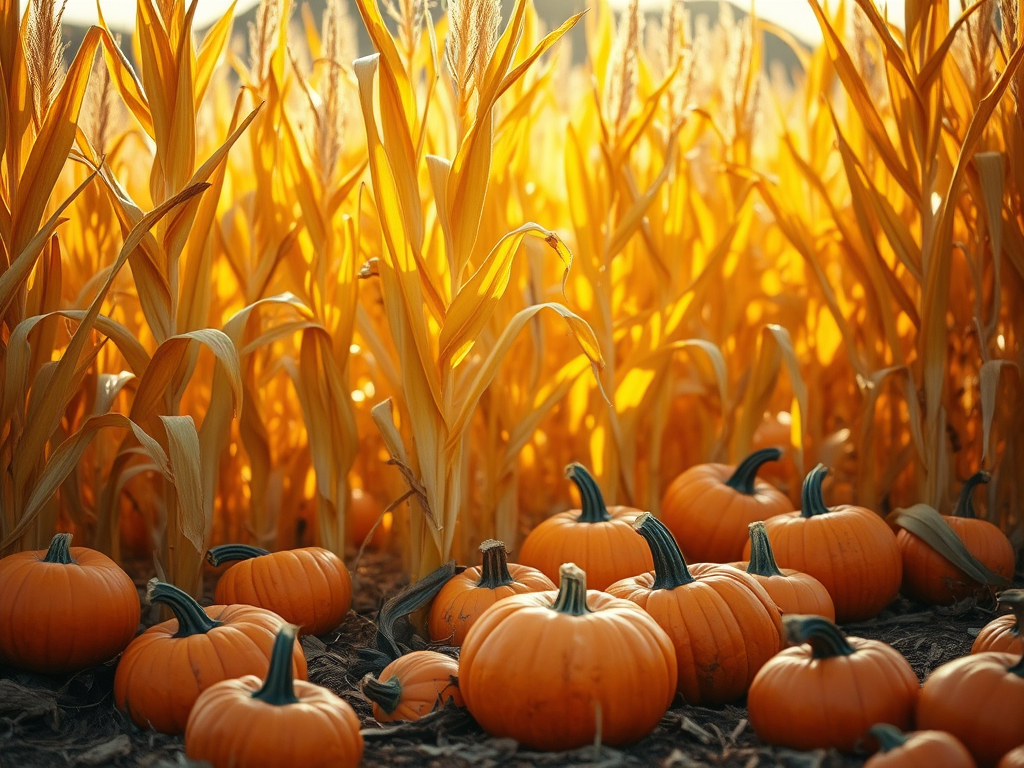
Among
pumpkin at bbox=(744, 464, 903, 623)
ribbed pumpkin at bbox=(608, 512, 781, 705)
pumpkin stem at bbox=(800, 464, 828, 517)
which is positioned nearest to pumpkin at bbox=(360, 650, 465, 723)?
ribbed pumpkin at bbox=(608, 512, 781, 705)

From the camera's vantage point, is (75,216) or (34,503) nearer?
(34,503)

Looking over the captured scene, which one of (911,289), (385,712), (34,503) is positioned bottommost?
(385,712)

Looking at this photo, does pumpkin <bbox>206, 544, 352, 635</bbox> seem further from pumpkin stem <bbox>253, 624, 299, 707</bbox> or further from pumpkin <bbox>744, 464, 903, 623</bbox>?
pumpkin <bbox>744, 464, 903, 623</bbox>

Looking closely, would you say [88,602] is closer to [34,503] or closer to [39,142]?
[34,503]

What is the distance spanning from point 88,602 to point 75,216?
2103 millimetres

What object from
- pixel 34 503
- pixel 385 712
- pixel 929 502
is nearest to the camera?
pixel 385 712

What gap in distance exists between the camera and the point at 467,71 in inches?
97.8

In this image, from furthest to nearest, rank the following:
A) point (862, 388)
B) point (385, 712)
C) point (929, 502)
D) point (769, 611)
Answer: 1. point (862, 388)
2. point (929, 502)
3. point (769, 611)
4. point (385, 712)

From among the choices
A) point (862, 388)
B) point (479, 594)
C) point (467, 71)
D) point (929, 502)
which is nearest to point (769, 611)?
point (479, 594)

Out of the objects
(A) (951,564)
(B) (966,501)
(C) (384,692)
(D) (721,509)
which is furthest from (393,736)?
(B) (966,501)

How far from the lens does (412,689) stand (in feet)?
6.88

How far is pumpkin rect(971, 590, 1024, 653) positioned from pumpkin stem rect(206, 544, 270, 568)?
2064mm

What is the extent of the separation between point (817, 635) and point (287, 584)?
5.24 feet

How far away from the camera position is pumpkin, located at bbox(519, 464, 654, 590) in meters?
2.72
